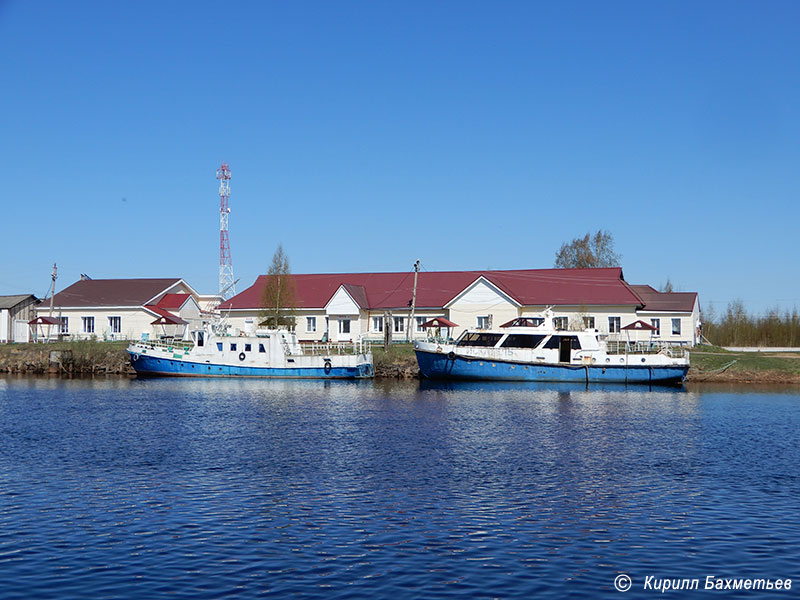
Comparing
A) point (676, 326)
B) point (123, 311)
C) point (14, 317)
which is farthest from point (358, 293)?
point (14, 317)

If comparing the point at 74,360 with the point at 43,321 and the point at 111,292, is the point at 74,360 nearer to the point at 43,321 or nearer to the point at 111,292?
the point at 43,321

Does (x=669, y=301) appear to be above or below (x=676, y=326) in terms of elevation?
above

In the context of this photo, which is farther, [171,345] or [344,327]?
[344,327]

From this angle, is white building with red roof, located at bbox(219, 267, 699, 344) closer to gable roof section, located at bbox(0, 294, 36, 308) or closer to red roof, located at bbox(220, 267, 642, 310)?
red roof, located at bbox(220, 267, 642, 310)

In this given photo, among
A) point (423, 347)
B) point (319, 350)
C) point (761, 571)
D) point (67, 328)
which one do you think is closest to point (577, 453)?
point (761, 571)

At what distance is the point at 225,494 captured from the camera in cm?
1948

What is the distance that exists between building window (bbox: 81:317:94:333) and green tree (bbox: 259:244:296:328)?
52.0ft

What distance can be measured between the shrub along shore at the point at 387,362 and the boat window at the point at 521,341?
8.08m

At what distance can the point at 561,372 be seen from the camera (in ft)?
172

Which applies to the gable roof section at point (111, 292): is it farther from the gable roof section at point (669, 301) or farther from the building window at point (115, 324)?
the gable roof section at point (669, 301)

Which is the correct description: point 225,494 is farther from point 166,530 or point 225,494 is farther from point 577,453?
point 577,453

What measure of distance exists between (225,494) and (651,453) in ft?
44.5

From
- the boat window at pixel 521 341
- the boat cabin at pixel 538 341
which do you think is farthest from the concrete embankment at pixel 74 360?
the boat window at pixel 521 341

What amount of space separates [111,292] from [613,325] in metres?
45.2
